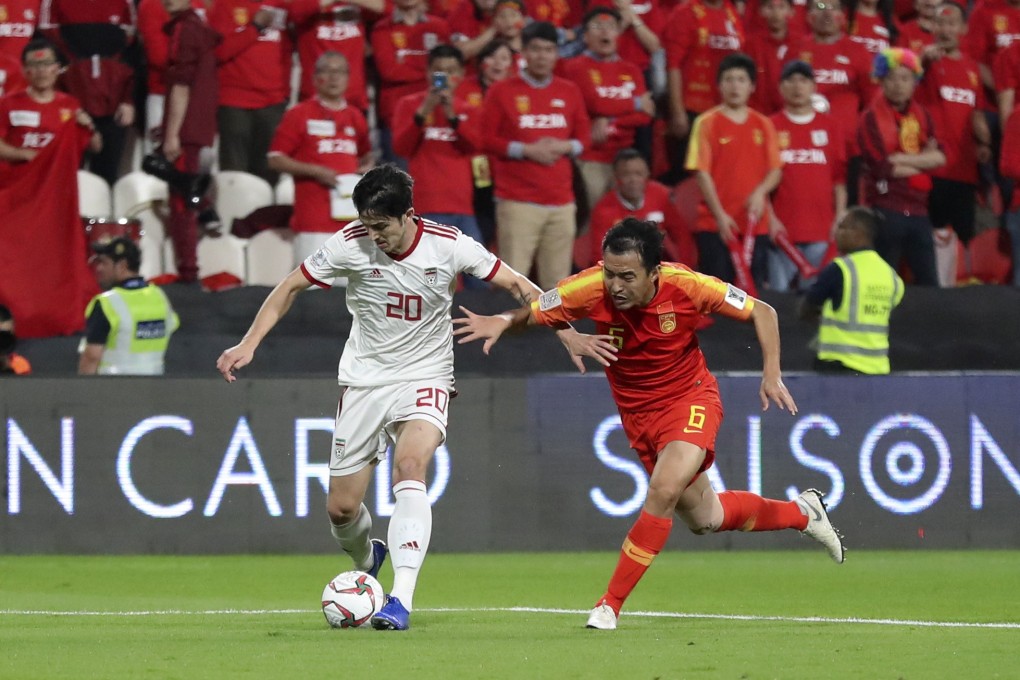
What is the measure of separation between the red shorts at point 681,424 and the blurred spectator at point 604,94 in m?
6.02

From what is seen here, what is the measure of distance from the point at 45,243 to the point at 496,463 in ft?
13.3

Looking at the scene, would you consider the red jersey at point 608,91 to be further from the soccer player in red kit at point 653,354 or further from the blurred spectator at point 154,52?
the soccer player in red kit at point 653,354

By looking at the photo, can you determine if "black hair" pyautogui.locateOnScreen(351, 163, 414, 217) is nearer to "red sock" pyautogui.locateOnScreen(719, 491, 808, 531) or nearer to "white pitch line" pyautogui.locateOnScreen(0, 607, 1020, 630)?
"white pitch line" pyautogui.locateOnScreen(0, 607, 1020, 630)

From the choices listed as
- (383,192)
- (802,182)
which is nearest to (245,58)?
(802,182)

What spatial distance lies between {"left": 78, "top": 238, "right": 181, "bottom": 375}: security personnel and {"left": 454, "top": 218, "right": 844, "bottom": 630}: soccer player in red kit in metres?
4.59

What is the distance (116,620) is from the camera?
8336 mm

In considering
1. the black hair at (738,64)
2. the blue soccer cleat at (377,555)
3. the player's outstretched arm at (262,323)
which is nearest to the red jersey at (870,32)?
the black hair at (738,64)

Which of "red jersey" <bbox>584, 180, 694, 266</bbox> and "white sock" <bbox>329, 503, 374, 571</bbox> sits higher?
"red jersey" <bbox>584, 180, 694, 266</bbox>

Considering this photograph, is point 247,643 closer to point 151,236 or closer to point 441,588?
point 441,588

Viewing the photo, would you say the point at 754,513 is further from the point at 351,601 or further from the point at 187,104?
the point at 187,104

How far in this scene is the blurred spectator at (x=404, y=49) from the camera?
46.3 feet

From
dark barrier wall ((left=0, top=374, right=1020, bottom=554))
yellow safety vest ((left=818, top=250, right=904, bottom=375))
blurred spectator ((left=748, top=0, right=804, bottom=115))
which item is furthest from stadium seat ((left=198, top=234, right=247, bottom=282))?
yellow safety vest ((left=818, top=250, right=904, bottom=375))

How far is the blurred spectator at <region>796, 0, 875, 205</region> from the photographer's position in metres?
14.8

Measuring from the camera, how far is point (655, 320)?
797cm
